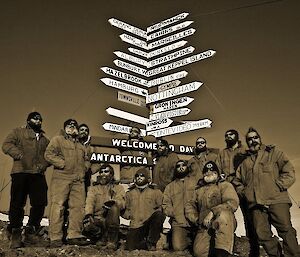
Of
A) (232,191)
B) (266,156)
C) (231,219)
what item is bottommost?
(231,219)

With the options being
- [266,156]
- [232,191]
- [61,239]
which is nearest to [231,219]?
[232,191]

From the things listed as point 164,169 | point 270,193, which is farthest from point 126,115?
point 270,193

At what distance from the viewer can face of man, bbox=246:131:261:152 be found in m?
7.36

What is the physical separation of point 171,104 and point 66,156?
422cm

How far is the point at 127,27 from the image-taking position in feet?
39.2

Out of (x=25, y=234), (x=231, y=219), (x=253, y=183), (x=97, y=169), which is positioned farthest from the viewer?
(x=97, y=169)

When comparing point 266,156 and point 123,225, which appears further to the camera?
point 123,225

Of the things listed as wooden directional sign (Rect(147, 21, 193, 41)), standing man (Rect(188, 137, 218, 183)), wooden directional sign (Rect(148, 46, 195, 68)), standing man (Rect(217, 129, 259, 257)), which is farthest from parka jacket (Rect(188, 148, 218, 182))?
wooden directional sign (Rect(147, 21, 193, 41))

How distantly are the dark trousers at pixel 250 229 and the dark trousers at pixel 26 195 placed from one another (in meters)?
3.62

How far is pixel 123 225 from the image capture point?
372 inches

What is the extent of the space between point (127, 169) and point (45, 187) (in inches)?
93.0

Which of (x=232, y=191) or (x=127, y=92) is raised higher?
(x=127, y=92)

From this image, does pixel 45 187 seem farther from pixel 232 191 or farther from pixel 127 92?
pixel 127 92

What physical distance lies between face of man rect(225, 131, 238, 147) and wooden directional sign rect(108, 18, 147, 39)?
16.3ft
